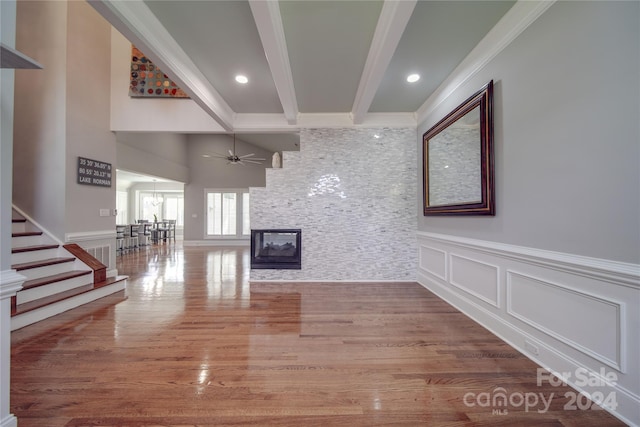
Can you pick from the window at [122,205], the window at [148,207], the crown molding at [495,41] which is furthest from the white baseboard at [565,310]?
the window at [122,205]

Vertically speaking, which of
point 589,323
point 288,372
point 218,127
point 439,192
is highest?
point 218,127

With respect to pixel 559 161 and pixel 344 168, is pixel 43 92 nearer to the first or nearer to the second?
pixel 344 168

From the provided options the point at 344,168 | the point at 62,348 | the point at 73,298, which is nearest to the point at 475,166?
the point at 344,168

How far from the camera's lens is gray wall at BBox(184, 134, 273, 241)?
8.99 metres

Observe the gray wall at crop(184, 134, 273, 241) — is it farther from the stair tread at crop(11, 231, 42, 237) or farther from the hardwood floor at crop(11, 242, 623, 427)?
the hardwood floor at crop(11, 242, 623, 427)

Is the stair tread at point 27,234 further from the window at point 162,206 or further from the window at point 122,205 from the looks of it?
the window at point 122,205

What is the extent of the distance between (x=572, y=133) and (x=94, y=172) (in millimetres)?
5631

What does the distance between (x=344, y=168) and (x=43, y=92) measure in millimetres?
4408

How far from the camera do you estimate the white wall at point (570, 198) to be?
132 centimetres

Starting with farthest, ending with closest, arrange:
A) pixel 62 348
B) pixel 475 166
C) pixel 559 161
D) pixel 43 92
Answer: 1. pixel 43 92
2. pixel 475 166
3. pixel 62 348
4. pixel 559 161

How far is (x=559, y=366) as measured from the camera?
5.56 ft

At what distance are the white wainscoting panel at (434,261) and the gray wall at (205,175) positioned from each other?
668cm

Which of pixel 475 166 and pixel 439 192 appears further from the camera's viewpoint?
pixel 439 192

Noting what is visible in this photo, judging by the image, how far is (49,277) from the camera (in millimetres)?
3053
